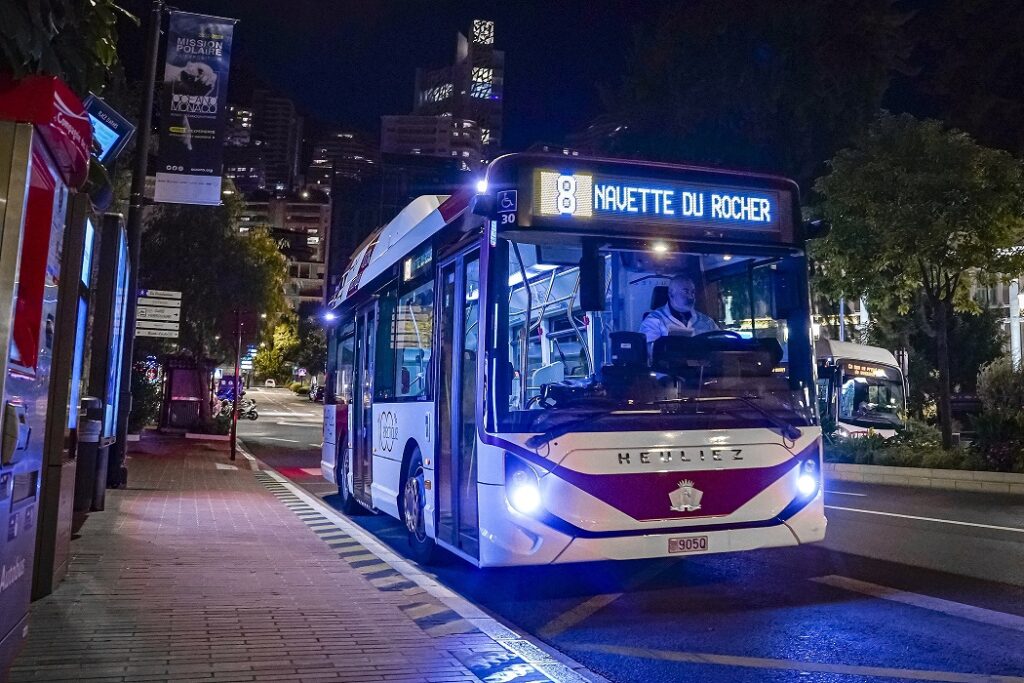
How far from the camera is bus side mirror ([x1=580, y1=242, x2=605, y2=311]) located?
650cm

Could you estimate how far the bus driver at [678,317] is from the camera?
7.00 metres

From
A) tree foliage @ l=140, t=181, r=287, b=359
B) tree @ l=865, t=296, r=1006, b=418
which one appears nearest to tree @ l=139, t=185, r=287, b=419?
tree foliage @ l=140, t=181, r=287, b=359

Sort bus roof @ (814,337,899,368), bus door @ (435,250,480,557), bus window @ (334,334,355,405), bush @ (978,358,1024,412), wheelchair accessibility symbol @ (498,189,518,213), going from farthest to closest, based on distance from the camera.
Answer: bus roof @ (814,337,899,368) < bush @ (978,358,1024,412) < bus window @ (334,334,355,405) < bus door @ (435,250,480,557) < wheelchair accessibility symbol @ (498,189,518,213)

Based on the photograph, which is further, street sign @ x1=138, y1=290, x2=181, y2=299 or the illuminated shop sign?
street sign @ x1=138, y1=290, x2=181, y2=299

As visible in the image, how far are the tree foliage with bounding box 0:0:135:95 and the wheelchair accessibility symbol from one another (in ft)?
9.08

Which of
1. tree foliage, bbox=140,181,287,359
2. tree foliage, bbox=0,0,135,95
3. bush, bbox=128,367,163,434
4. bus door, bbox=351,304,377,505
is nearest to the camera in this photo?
tree foliage, bbox=0,0,135,95

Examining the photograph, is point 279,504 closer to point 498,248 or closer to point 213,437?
point 498,248

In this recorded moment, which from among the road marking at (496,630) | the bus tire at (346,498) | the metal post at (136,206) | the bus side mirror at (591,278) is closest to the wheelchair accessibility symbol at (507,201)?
the bus side mirror at (591,278)

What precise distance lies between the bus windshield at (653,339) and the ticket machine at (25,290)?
3.27 metres

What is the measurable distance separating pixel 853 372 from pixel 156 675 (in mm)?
23762

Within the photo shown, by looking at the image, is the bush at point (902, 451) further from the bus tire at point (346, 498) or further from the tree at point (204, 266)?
the tree at point (204, 266)

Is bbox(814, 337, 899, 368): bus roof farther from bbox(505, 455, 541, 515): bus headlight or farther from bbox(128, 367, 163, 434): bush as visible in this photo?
bbox(505, 455, 541, 515): bus headlight

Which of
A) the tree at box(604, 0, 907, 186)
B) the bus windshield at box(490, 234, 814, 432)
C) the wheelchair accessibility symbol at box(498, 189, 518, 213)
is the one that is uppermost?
the tree at box(604, 0, 907, 186)

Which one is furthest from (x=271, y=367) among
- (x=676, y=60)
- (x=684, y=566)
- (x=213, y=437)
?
(x=684, y=566)
